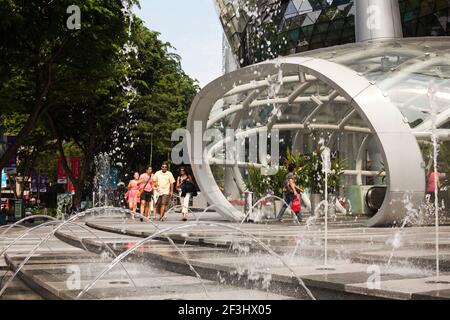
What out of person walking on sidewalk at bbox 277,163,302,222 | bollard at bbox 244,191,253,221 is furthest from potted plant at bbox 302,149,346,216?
bollard at bbox 244,191,253,221

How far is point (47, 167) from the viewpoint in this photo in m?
54.2

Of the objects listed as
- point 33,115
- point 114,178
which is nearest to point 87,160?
point 114,178

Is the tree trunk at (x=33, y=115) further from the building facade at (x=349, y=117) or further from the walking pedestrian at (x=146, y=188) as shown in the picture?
the building facade at (x=349, y=117)

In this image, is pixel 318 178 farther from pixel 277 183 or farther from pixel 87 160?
pixel 87 160

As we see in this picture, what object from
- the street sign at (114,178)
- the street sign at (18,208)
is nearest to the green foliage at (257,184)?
the street sign at (18,208)

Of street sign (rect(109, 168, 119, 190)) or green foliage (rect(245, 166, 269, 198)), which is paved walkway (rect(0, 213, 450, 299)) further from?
street sign (rect(109, 168, 119, 190))

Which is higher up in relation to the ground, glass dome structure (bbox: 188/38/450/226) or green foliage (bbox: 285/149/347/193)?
glass dome structure (bbox: 188/38/450/226)

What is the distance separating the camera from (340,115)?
62.1 feet

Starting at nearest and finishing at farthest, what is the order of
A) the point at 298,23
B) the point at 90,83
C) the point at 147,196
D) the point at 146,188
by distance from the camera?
1. the point at 146,188
2. the point at 147,196
3. the point at 90,83
4. the point at 298,23

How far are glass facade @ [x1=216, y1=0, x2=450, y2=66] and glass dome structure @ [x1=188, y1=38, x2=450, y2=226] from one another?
743cm

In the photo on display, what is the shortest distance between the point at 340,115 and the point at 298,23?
1116cm

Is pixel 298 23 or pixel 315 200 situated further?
pixel 298 23

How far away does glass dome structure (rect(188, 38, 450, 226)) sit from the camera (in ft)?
44.1
